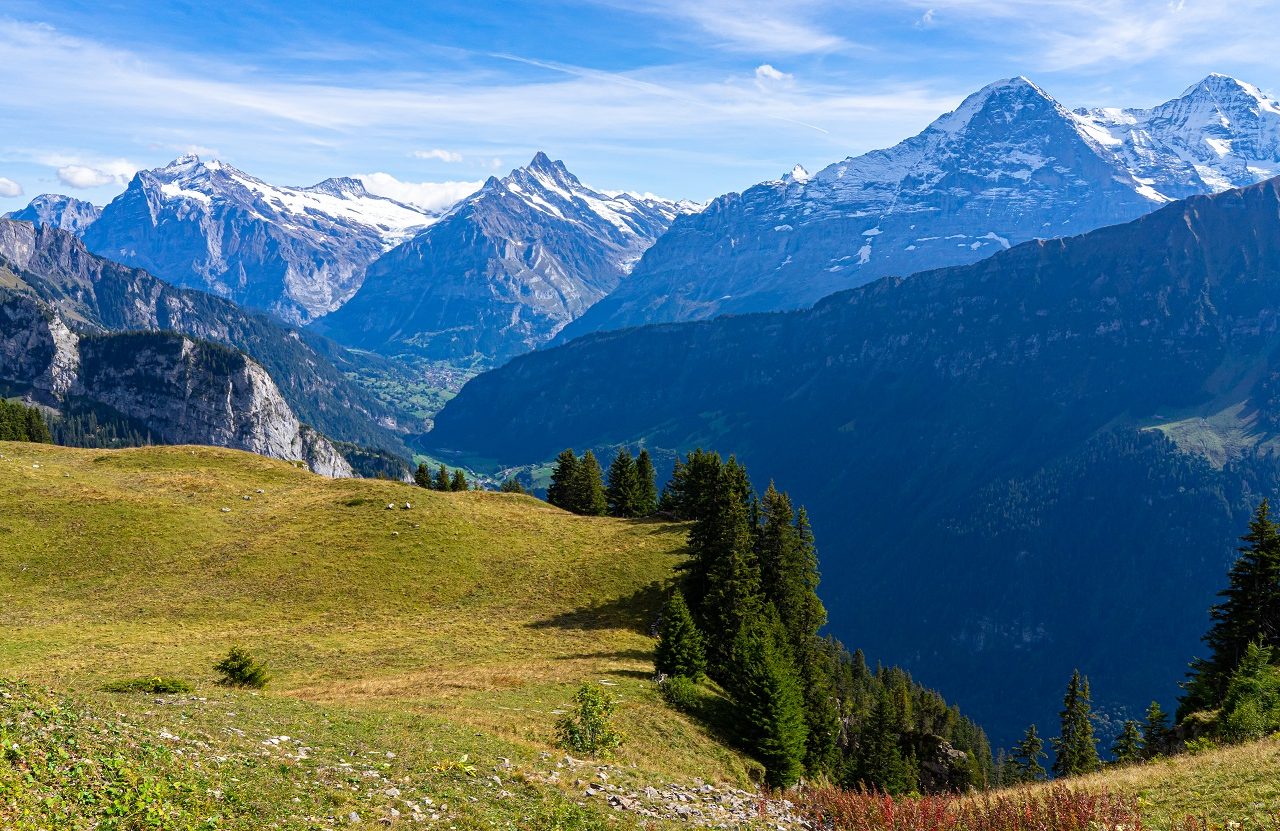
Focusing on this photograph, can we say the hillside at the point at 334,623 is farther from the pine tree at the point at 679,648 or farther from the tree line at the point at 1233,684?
the tree line at the point at 1233,684

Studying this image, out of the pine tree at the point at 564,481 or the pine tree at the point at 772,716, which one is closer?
the pine tree at the point at 772,716

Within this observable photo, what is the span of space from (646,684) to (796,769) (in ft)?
37.7

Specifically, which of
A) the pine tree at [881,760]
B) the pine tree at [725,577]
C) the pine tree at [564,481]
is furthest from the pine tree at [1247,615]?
the pine tree at [564,481]

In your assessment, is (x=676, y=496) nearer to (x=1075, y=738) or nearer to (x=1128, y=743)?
(x=1075, y=738)

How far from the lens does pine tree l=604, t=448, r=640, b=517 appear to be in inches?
4781

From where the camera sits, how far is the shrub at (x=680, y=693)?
50.8 meters

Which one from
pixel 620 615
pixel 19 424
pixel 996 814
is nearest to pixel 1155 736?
pixel 620 615

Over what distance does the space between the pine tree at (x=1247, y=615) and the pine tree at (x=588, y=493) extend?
79.4 metres

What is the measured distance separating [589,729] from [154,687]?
22.1 meters

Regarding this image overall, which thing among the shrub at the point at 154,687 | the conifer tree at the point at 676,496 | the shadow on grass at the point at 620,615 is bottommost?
the shadow on grass at the point at 620,615

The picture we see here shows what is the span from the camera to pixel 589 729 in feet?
124

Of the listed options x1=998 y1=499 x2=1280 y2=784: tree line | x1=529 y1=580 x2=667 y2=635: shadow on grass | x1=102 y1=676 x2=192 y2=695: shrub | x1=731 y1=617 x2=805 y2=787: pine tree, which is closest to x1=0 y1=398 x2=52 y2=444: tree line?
x1=529 y1=580 x2=667 y2=635: shadow on grass

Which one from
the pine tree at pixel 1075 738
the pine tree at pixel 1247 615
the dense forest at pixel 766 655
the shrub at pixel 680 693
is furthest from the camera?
the pine tree at pixel 1075 738

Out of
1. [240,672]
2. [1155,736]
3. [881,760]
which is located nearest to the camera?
[240,672]
